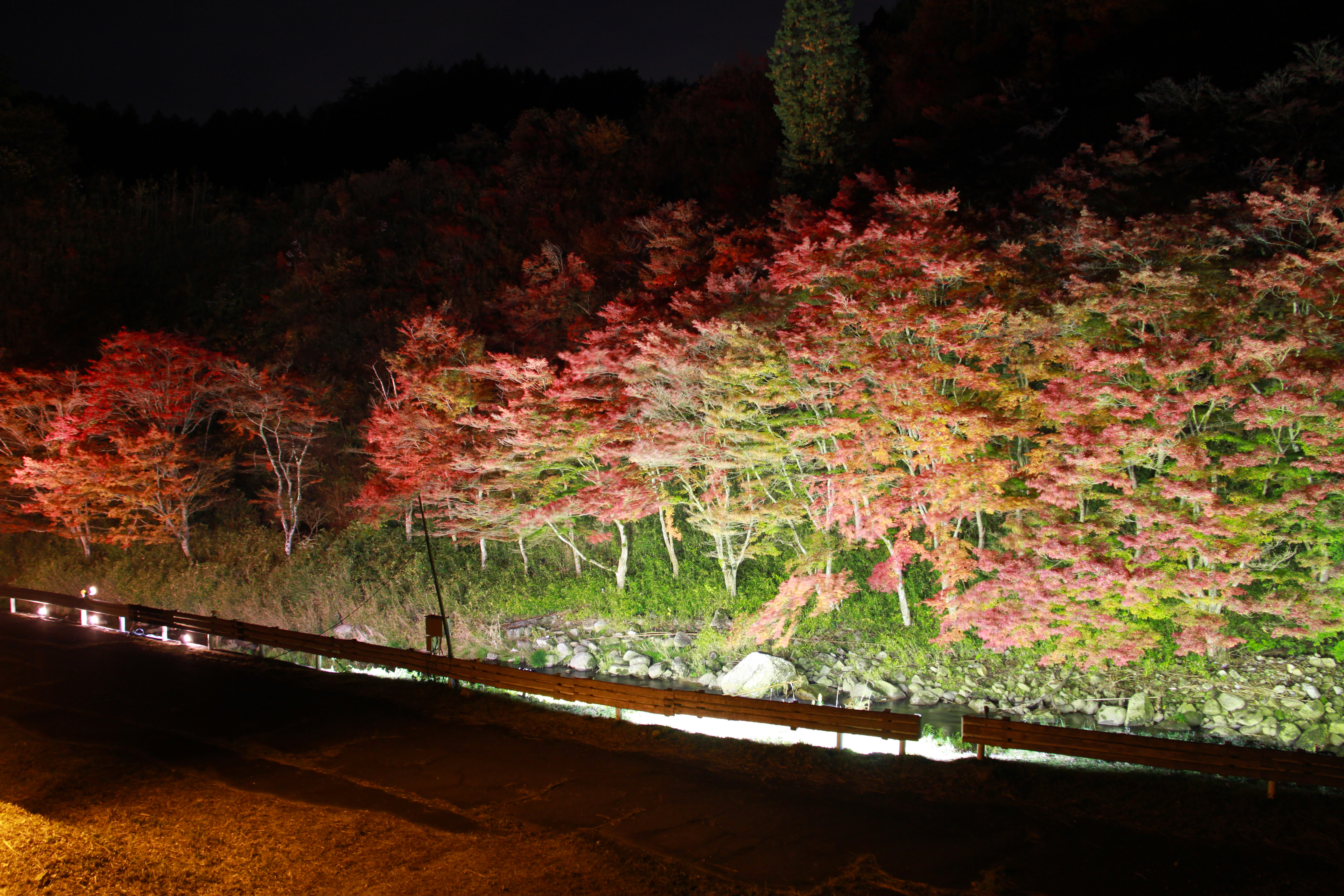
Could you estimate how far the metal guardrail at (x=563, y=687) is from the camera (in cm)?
706

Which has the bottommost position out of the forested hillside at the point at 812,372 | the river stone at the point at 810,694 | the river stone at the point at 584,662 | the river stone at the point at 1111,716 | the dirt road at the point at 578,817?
the river stone at the point at 584,662

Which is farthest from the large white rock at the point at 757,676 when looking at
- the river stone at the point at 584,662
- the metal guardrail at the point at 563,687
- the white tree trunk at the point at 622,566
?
the white tree trunk at the point at 622,566

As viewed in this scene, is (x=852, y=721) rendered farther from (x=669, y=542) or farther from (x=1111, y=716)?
(x=669, y=542)

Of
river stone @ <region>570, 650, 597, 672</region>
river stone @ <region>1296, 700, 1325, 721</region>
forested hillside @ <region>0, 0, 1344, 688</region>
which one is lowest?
river stone @ <region>570, 650, 597, 672</region>

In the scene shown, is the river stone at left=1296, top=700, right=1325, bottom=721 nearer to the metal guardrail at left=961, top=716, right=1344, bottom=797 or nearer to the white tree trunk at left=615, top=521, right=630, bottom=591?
the metal guardrail at left=961, top=716, right=1344, bottom=797

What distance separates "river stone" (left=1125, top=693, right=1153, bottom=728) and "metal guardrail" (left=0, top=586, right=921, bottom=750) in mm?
4865

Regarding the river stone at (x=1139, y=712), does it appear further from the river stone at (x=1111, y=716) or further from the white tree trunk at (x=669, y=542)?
the white tree trunk at (x=669, y=542)

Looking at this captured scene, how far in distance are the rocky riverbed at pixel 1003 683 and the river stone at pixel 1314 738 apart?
0.04 ft

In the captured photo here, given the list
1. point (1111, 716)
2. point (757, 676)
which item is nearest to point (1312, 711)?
point (1111, 716)

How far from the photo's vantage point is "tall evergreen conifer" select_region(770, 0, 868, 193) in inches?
831

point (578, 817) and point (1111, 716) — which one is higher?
point (578, 817)

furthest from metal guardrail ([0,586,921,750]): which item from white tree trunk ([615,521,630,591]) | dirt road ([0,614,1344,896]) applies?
white tree trunk ([615,521,630,591])

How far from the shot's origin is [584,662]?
14.4m

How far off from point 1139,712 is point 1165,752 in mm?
5144
